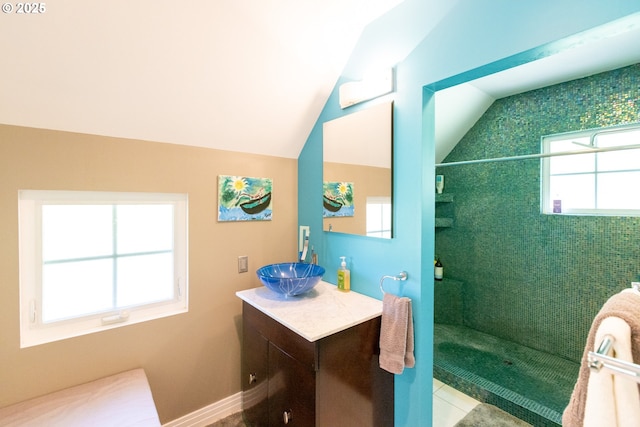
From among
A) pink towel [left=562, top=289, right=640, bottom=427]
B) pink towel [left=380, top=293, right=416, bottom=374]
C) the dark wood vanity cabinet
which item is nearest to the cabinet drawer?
the dark wood vanity cabinet

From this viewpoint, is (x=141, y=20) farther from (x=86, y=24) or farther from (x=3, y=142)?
(x=3, y=142)

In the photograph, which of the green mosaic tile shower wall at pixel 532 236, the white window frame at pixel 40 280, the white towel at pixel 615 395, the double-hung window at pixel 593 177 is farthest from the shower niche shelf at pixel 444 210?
the white window frame at pixel 40 280

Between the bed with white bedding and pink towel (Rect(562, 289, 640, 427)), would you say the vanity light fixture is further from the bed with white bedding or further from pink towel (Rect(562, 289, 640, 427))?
the bed with white bedding

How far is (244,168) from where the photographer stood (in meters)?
2.02

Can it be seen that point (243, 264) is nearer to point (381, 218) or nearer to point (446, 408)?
point (381, 218)

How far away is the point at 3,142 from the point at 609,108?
3.90m

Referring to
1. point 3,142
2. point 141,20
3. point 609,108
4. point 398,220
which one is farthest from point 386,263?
point 609,108

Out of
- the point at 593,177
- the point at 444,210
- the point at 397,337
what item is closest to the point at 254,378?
the point at 397,337

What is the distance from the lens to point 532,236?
8.43 ft

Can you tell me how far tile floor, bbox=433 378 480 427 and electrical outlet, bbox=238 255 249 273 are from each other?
1682 mm

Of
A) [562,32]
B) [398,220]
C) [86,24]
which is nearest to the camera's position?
[562,32]

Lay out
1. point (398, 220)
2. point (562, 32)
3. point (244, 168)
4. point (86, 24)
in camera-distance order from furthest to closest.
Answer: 1. point (244, 168)
2. point (398, 220)
3. point (86, 24)
4. point (562, 32)

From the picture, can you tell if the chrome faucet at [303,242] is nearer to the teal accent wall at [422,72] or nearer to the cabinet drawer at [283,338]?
the teal accent wall at [422,72]

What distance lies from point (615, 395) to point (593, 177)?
2.42 metres
